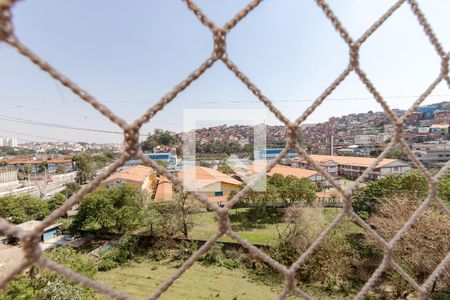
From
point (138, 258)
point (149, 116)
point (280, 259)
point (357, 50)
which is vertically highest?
point (357, 50)

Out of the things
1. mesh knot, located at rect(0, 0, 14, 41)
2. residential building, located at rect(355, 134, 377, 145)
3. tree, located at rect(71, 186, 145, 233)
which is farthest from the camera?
residential building, located at rect(355, 134, 377, 145)

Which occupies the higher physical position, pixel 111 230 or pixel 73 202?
pixel 73 202

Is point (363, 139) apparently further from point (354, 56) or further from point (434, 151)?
point (354, 56)

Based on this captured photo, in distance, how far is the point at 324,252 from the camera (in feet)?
15.9

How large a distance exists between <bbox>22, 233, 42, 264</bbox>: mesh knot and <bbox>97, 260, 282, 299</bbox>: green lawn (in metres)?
4.72

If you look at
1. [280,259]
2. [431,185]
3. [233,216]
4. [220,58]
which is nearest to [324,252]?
[280,259]

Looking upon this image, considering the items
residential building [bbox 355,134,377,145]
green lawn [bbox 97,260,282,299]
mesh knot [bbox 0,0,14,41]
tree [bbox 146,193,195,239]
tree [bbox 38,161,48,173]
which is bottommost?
green lawn [bbox 97,260,282,299]

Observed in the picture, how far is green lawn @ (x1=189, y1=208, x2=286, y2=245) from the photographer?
7029 millimetres

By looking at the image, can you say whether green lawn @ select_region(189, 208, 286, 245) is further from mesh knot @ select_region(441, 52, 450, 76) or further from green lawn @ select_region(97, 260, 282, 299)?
mesh knot @ select_region(441, 52, 450, 76)

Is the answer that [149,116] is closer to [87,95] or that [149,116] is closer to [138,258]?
[87,95]

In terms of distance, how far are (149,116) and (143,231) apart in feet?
25.8

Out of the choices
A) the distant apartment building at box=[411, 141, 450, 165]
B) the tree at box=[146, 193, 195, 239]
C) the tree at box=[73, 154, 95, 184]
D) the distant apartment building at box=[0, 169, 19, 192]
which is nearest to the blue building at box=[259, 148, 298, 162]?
the tree at box=[146, 193, 195, 239]

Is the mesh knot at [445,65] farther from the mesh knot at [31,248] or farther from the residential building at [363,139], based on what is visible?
the residential building at [363,139]

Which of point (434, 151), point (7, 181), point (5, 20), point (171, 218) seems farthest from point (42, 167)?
point (5, 20)
